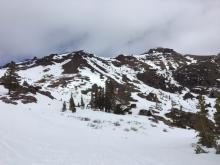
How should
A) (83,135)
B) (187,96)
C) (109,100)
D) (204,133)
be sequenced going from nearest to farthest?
(204,133) → (83,135) → (109,100) → (187,96)

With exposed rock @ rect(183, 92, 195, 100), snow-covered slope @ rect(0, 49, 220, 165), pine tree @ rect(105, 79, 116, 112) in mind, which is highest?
exposed rock @ rect(183, 92, 195, 100)

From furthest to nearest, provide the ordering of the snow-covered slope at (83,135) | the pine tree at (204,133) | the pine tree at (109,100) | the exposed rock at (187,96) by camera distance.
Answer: the exposed rock at (187,96)
the pine tree at (109,100)
the pine tree at (204,133)
the snow-covered slope at (83,135)

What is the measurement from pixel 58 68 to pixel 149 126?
146315 mm

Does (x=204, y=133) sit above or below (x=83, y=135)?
above

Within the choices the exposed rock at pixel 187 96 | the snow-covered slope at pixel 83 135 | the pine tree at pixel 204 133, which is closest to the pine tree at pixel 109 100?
the snow-covered slope at pixel 83 135

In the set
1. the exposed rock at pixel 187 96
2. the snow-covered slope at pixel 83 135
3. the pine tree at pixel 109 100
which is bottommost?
the snow-covered slope at pixel 83 135

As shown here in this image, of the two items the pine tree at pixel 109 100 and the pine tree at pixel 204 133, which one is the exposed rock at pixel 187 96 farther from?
the pine tree at pixel 204 133

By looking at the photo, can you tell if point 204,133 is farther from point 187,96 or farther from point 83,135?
point 187,96

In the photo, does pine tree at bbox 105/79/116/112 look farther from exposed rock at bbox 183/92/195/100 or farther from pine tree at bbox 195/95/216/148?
exposed rock at bbox 183/92/195/100

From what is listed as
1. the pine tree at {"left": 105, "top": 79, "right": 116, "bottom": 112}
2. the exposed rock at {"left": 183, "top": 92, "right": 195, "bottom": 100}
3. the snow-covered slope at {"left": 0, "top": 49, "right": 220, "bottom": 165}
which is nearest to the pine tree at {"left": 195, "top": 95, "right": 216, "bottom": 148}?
the snow-covered slope at {"left": 0, "top": 49, "right": 220, "bottom": 165}

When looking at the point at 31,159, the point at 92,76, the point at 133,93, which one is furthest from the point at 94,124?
the point at 92,76

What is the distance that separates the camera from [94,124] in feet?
176

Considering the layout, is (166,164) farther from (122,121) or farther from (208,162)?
(122,121)

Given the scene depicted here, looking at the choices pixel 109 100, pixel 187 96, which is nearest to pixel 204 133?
pixel 109 100
